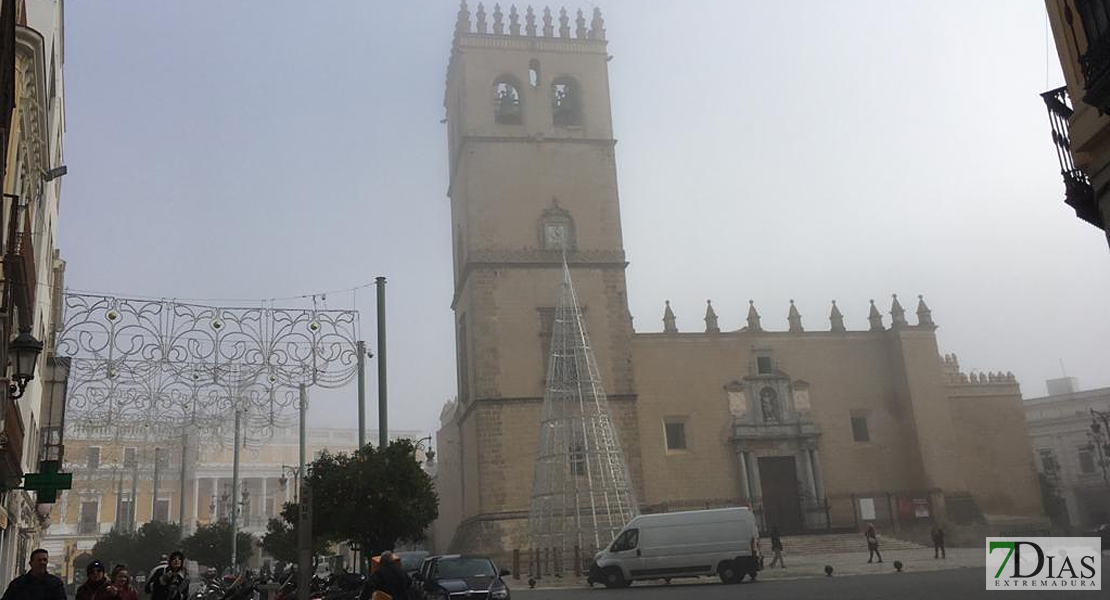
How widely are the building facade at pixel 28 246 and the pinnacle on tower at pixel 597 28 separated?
898 inches

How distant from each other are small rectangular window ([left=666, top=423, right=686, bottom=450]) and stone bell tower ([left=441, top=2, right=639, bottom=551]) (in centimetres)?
188

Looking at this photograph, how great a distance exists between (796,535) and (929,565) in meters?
10.2

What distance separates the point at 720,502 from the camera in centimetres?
3484

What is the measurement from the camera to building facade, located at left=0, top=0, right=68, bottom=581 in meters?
11.7

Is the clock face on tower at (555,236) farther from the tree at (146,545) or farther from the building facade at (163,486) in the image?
the building facade at (163,486)

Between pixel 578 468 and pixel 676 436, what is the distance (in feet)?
22.1

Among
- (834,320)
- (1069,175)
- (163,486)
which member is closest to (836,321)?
(834,320)

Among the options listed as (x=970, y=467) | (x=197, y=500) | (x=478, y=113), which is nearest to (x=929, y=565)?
(x=970, y=467)

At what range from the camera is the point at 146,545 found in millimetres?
47281

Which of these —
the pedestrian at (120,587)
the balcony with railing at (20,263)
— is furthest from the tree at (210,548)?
the pedestrian at (120,587)

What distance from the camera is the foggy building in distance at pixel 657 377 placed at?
34656mm

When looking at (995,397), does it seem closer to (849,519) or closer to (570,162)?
(849,519)

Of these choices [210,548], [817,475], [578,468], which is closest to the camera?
[578,468]

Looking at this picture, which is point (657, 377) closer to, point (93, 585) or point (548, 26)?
point (548, 26)
